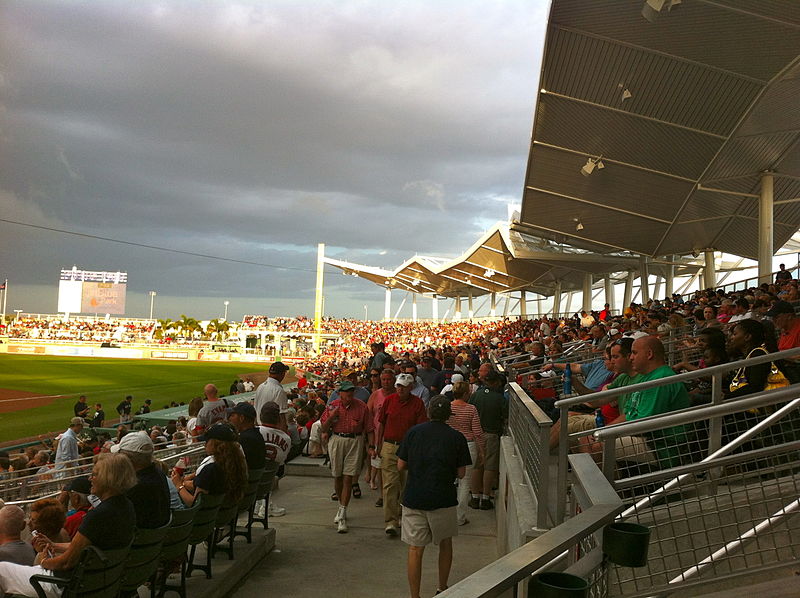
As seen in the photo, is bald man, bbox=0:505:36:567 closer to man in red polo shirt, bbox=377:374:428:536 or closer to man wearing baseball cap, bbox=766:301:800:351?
man in red polo shirt, bbox=377:374:428:536

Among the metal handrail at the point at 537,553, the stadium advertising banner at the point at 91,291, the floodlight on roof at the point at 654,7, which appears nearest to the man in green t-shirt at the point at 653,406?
the metal handrail at the point at 537,553

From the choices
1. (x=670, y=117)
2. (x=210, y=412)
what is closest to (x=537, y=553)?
(x=210, y=412)

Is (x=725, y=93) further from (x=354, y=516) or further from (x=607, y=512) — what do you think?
(x=607, y=512)

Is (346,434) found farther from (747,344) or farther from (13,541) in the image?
(747,344)

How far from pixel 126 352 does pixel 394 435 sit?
77.7 meters

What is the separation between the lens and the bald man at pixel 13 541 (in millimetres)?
4742

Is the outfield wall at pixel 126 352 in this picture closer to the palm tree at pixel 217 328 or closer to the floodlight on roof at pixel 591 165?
the palm tree at pixel 217 328

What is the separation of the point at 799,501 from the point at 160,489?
4118 millimetres

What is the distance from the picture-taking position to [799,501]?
10.0 ft

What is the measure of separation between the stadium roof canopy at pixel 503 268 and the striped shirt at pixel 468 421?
25.1 metres

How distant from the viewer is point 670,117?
57.4 feet

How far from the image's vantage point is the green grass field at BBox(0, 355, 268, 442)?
31.0 meters

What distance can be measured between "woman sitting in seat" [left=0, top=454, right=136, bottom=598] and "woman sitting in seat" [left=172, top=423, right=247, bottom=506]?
1289mm

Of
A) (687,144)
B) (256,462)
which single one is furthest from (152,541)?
(687,144)
